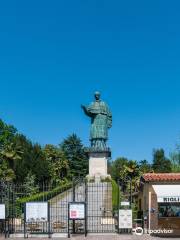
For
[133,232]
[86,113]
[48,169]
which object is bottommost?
[133,232]

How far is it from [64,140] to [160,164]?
20.1m

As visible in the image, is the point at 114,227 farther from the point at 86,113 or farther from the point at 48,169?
the point at 48,169

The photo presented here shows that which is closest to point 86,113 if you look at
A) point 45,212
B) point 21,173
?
point 21,173

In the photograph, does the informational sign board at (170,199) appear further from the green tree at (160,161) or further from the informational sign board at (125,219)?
the green tree at (160,161)

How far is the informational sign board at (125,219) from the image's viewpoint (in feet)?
92.8

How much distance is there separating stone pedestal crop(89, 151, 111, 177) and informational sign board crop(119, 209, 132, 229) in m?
26.3

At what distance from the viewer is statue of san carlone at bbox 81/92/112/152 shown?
180ft

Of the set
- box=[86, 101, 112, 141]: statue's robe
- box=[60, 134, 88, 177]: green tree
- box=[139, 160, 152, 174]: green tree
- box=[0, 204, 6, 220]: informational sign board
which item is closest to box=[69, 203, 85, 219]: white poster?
box=[0, 204, 6, 220]: informational sign board

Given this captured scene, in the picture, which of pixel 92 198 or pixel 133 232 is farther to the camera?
pixel 92 198

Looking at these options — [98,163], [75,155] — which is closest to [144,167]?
[75,155]

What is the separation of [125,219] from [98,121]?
26995 mm

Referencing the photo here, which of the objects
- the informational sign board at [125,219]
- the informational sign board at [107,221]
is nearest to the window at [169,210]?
the informational sign board at [125,219]

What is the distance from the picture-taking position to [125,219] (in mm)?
28484

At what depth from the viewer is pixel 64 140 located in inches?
3826
